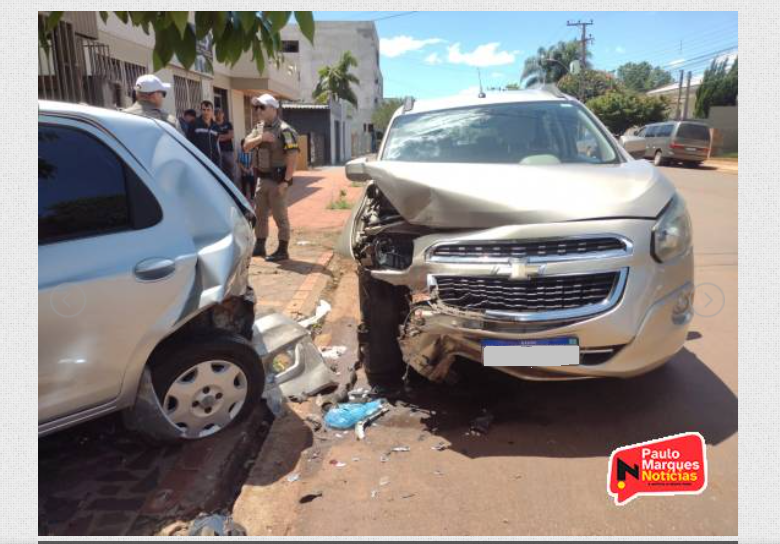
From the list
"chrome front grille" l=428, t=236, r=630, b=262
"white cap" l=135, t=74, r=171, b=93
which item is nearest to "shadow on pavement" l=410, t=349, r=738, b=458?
"chrome front grille" l=428, t=236, r=630, b=262

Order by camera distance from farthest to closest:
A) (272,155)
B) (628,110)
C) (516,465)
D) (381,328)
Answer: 1. (628,110)
2. (272,155)
3. (381,328)
4. (516,465)

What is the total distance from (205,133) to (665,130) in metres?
21.6

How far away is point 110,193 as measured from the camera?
2766mm

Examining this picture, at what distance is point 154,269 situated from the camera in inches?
108

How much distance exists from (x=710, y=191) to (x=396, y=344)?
45.2 ft

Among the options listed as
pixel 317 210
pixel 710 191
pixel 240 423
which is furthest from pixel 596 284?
pixel 710 191

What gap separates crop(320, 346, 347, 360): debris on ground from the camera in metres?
4.56

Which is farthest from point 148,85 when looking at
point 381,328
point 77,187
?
point 381,328

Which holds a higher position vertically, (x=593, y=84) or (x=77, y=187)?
(x=593, y=84)

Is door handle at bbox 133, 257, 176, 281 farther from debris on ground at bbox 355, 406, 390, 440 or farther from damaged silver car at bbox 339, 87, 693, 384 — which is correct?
debris on ground at bbox 355, 406, 390, 440

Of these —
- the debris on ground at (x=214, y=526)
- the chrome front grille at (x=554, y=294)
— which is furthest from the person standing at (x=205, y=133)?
the debris on ground at (x=214, y=526)

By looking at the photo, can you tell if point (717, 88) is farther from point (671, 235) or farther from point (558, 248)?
point (558, 248)

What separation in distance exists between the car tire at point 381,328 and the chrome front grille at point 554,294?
2.73 feet

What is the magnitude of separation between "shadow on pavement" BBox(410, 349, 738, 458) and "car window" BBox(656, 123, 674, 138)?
22747 millimetres
